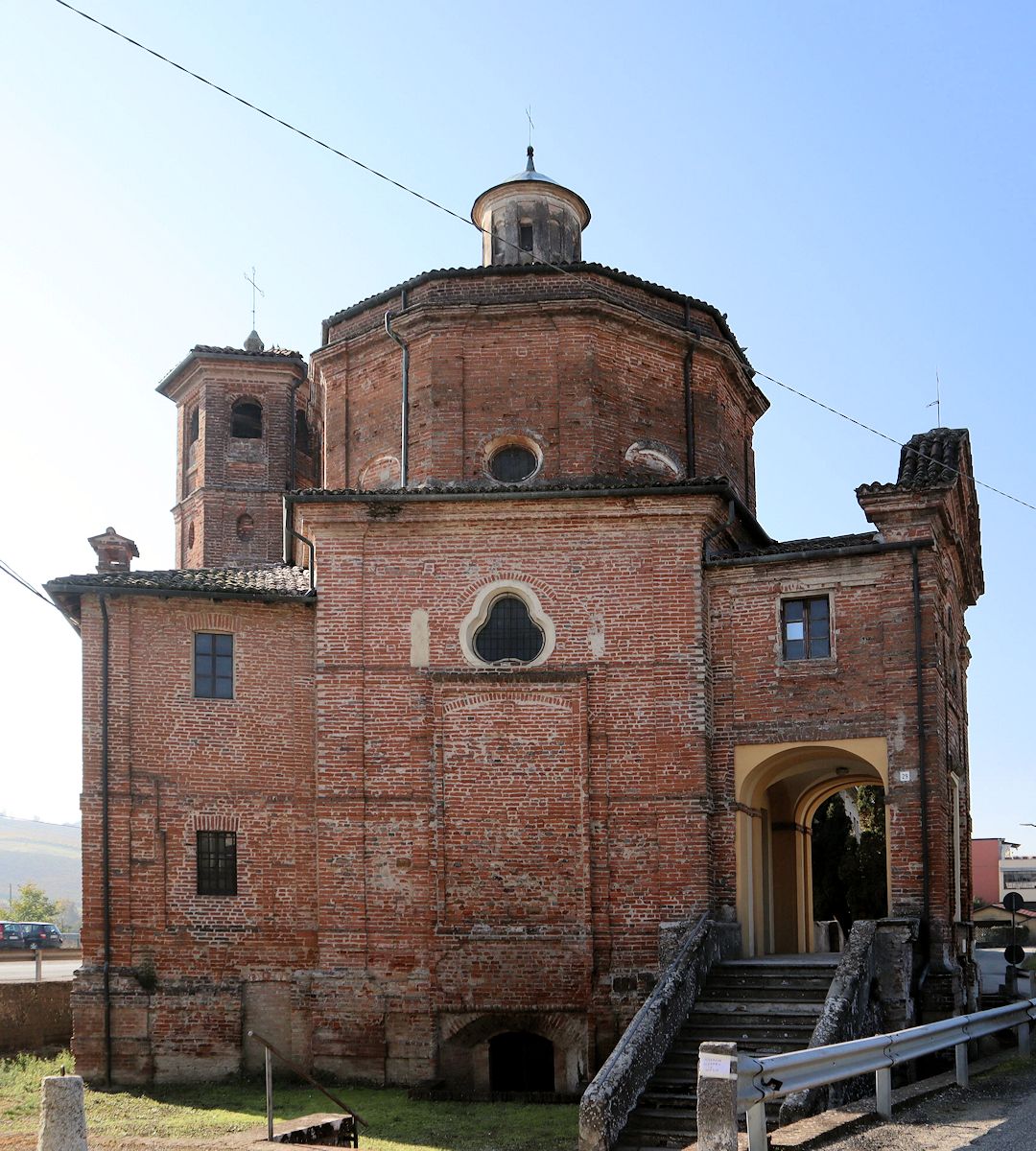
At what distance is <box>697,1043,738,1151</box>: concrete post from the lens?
877 cm

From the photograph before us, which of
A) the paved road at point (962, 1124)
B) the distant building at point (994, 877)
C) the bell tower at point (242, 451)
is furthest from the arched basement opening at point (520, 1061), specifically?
the distant building at point (994, 877)

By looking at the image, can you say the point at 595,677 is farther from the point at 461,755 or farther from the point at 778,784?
the point at 778,784

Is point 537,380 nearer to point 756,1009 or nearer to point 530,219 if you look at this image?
point 530,219

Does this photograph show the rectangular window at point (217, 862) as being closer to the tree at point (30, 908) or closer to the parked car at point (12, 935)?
the parked car at point (12, 935)

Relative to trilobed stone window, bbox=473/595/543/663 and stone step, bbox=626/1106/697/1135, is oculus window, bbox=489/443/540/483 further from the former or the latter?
stone step, bbox=626/1106/697/1135

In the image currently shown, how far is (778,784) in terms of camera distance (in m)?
21.7

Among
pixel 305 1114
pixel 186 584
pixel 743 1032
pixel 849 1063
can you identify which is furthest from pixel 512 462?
pixel 849 1063

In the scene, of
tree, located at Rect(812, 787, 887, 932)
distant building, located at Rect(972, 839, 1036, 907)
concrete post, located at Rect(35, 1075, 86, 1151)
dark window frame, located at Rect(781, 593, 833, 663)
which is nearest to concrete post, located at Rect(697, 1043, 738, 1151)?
concrete post, located at Rect(35, 1075, 86, 1151)

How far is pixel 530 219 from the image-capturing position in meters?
23.5

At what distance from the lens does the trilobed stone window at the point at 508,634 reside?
18703mm

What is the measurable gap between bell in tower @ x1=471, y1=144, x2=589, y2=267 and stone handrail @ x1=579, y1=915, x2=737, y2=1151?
1194cm

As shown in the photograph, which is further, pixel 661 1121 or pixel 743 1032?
pixel 743 1032

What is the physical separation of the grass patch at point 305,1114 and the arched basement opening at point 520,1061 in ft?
3.91

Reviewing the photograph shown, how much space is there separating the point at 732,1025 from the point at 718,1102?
6.58 meters
